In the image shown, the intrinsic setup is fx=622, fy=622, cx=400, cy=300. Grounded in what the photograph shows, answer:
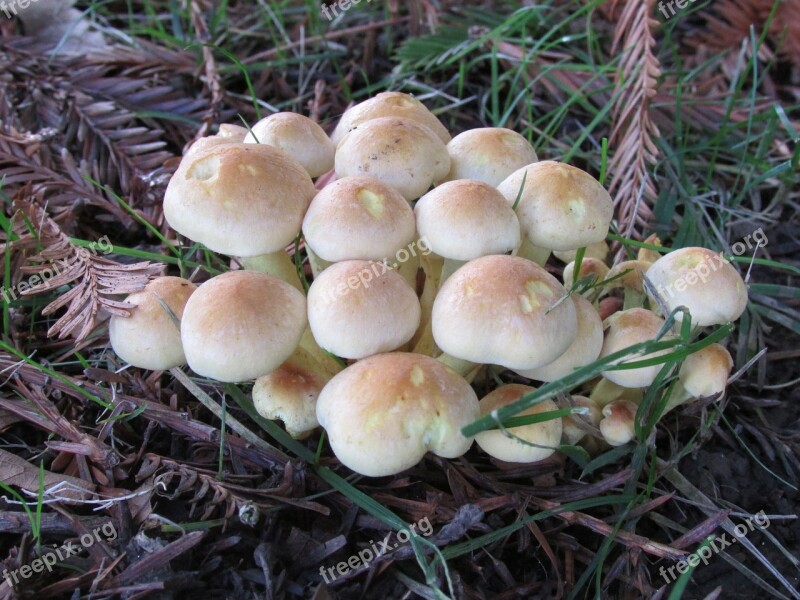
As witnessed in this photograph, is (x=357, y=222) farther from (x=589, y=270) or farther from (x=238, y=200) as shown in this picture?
(x=589, y=270)

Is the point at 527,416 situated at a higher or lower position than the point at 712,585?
higher

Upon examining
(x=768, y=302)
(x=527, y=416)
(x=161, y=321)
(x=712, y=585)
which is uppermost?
(x=161, y=321)

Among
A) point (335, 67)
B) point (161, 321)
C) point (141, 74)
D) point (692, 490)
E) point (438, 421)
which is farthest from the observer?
point (335, 67)

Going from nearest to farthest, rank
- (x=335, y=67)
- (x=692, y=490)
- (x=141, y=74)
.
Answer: (x=692, y=490) < (x=141, y=74) < (x=335, y=67)

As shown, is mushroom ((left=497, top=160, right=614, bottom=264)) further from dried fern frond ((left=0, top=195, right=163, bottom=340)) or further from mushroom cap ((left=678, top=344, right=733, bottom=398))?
dried fern frond ((left=0, top=195, right=163, bottom=340))

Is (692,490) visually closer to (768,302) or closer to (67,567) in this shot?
(768,302)

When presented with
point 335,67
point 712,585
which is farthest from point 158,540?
point 335,67

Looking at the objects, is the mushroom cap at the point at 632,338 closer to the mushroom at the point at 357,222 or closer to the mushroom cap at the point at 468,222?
the mushroom cap at the point at 468,222
